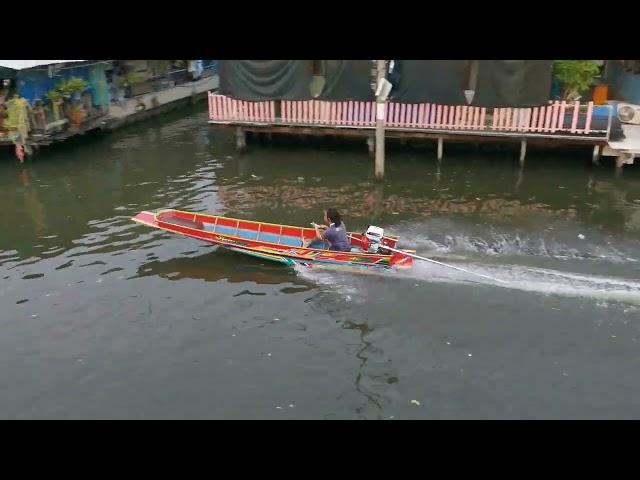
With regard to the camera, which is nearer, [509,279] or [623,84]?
[509,279]

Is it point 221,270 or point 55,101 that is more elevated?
point 55,101

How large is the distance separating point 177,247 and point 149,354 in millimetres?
4727

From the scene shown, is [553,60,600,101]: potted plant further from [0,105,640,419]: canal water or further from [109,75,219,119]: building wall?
[109,75,219,119]: building wall

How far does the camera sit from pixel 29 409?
8852mm

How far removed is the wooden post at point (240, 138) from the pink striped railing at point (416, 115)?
23.8 inches

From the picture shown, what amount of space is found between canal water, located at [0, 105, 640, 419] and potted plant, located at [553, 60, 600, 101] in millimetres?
4137

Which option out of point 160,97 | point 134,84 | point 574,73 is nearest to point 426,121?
point 574,73

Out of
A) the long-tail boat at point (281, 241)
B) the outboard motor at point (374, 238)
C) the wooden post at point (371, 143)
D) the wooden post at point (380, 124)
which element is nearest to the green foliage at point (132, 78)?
the wooden post at point (371, 143)

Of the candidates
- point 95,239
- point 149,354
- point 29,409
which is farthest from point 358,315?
point 95,239

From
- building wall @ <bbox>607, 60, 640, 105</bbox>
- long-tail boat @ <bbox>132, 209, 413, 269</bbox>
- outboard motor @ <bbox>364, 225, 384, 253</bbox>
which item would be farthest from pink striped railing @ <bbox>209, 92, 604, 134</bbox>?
outboard motor @ <bbox>364, 225, 384, 253</bbox>

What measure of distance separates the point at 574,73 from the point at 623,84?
18.4 ft

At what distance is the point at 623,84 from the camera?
25.5 meters

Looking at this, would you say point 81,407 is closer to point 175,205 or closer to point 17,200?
point 175,205

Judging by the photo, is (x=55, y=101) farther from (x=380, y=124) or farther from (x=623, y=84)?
(x=623, y=84)
